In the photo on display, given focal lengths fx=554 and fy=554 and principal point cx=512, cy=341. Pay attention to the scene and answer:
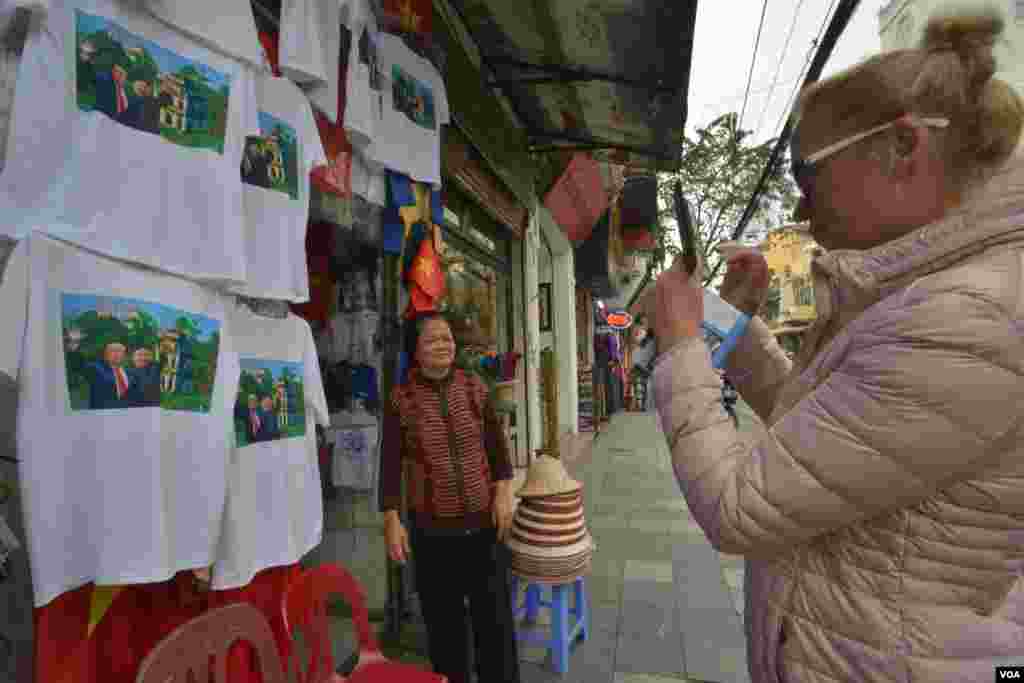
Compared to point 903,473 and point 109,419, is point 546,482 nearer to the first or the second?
point 109,419

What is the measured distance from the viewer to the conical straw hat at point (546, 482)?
296 centimetres

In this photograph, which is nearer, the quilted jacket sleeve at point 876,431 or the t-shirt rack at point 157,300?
the quilted jacket sleeve at point 876,431

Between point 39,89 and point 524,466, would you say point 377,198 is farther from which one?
point 524,466

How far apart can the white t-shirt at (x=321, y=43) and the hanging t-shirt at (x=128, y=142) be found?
14.2 inches

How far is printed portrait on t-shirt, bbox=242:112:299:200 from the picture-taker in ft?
6.11

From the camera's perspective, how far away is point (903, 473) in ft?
2.58

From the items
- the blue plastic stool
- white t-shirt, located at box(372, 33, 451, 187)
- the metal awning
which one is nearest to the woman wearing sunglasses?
the blue plastic stool

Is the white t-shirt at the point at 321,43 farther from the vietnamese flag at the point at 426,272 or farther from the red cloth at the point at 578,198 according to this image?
the red cloth at the point at 578,198

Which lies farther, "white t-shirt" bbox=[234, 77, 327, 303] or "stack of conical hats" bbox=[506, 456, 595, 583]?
"stack of conical hats" bbox=[506, 456, 595, 583]

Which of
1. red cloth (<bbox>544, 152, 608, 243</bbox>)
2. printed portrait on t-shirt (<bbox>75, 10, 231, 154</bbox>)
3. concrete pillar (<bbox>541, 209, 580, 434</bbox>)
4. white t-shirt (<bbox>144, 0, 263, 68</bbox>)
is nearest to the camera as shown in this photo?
printed portrait on t-shirt (<bbox>75, 10, 231, 154</bbox>)

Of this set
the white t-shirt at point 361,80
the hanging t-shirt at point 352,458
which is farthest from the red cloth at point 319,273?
the hanging t-shirt at point 352,458

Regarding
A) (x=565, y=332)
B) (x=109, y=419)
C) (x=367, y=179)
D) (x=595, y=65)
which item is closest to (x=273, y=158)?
(x=367, y=179)

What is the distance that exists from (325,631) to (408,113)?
2578 millimetres

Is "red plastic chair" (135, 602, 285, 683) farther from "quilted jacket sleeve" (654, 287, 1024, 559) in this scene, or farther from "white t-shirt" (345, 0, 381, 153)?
"white t-shirt" (345, 0, 381, 153)
